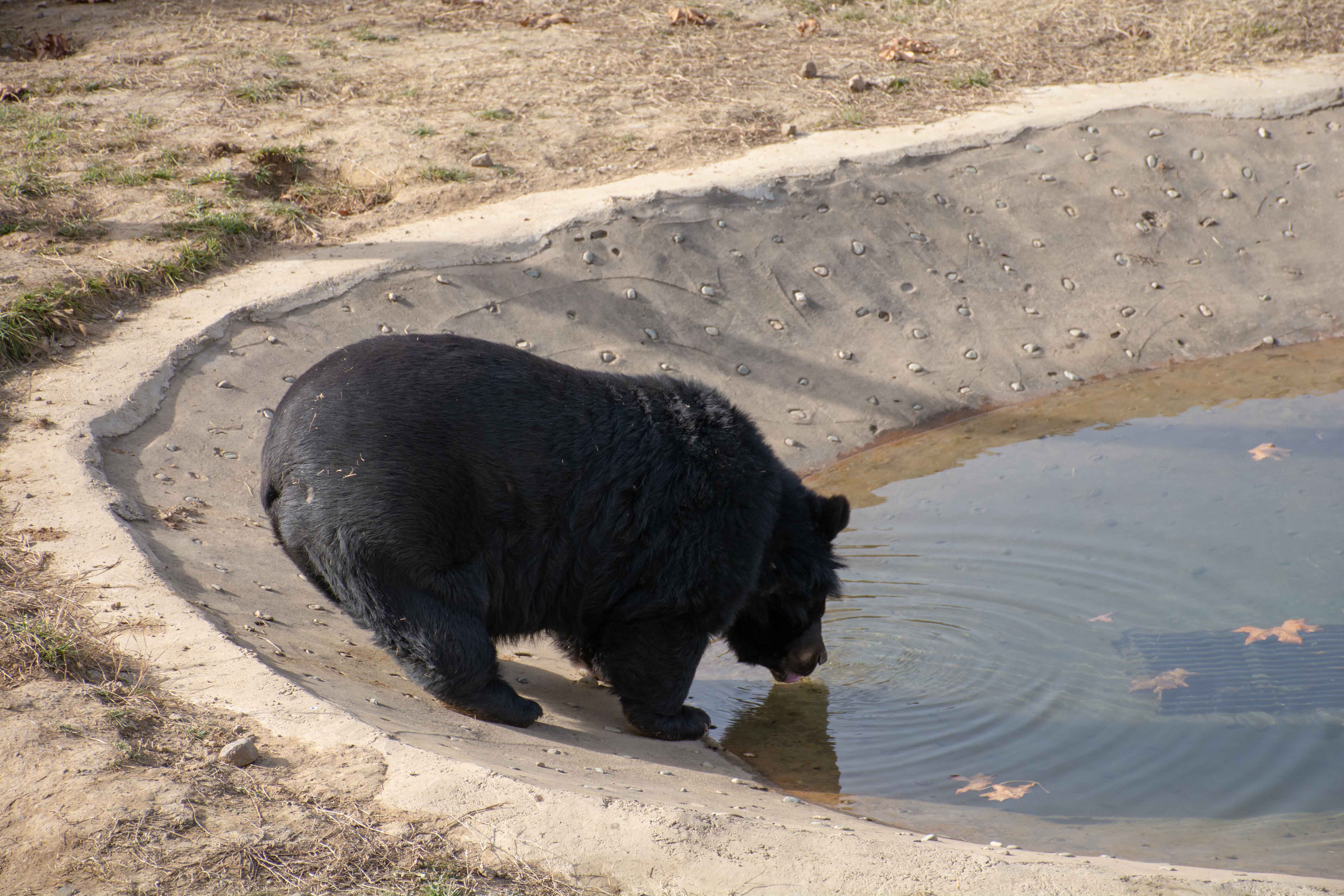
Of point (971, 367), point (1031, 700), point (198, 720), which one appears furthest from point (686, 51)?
point (198, 720)

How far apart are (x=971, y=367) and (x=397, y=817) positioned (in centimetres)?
568

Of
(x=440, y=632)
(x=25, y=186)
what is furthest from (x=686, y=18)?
(x=440, y=632)

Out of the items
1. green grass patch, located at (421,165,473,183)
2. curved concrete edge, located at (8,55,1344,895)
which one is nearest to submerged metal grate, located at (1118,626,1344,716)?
curved concrete edge, located at (8,55,1344,895)

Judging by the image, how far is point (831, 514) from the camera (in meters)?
4.34

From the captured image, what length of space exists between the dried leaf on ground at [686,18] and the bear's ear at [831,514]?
842cm

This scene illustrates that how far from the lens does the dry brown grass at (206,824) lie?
2.48 meters

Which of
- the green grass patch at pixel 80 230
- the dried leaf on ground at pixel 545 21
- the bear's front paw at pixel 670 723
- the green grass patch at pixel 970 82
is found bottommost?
the bear's front paw at pixel 670 723

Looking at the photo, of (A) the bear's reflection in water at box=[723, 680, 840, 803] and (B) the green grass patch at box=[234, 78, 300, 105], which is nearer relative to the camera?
(A) the bear's reflection in water at box=[723, 680, 840, 803]

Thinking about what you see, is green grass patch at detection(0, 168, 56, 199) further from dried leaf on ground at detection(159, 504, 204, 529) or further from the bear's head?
the bear's head

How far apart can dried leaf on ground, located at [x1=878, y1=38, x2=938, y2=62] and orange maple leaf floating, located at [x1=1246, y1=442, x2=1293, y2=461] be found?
555cm

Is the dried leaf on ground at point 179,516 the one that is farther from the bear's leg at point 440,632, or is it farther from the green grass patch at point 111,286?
the green grass patch at point 111,286

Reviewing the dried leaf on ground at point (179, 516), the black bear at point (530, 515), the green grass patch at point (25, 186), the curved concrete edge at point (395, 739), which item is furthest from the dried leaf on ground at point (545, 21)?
the black bear at point (530, 515)

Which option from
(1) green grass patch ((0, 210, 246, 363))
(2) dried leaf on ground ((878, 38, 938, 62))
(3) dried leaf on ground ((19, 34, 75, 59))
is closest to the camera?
(1) green grass patch ((0, 210, 246, 363))

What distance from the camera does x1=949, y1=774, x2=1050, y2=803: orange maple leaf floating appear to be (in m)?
3.90
